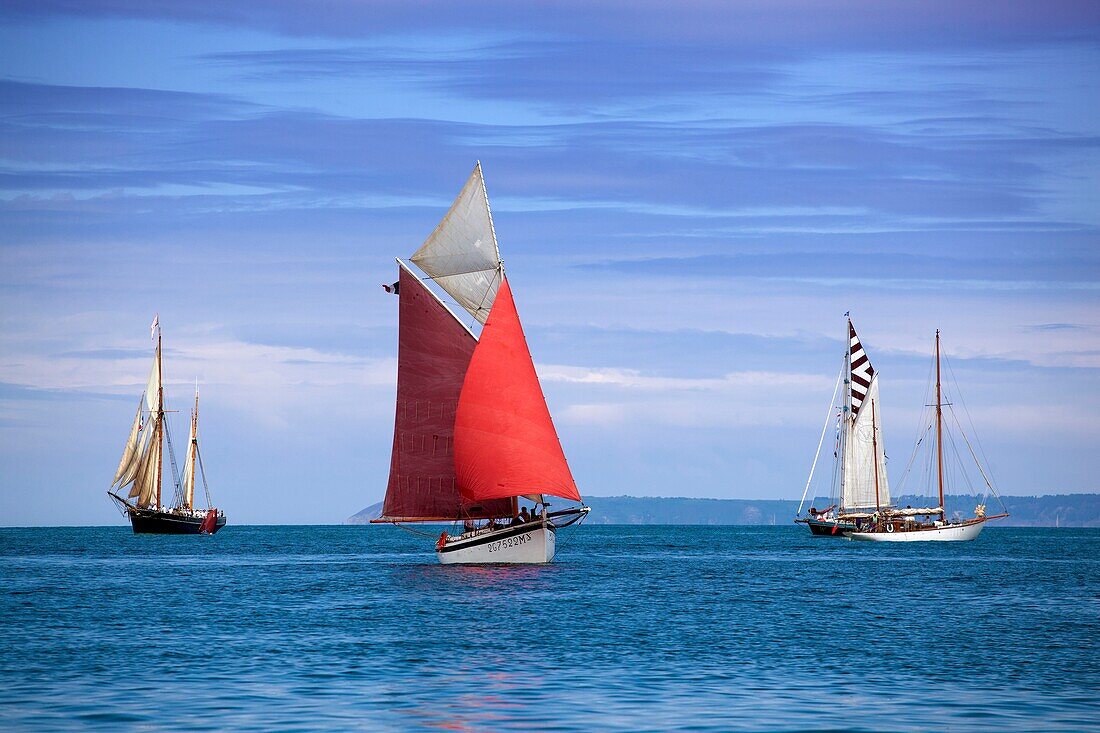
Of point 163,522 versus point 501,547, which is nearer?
point 501,547

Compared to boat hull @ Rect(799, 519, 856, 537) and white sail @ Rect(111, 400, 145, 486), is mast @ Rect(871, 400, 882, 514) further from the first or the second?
white sail @ Rect(111, 400, 145, 486)

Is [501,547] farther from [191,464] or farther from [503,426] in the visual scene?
[191,464]

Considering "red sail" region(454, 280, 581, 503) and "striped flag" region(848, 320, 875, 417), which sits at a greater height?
"striped flag" region(848, 320, 875, 417)

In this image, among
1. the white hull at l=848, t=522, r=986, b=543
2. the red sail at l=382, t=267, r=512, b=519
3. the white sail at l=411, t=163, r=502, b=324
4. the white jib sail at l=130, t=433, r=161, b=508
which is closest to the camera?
the red sail at l=382, t=267, r=512, b=519

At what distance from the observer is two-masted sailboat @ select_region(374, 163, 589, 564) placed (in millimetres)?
68312

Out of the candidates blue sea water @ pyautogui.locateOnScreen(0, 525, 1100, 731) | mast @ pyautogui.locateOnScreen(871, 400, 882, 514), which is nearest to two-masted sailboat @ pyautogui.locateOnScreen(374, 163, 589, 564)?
blue sea water @ pyautogui.locateOnScreen(0, 525, 1100, 731)

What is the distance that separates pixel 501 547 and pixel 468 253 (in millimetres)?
15796

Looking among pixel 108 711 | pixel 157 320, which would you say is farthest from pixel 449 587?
pixel 157 320

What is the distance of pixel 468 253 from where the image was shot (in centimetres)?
7262

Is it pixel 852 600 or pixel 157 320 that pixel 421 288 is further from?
pixel 157 320

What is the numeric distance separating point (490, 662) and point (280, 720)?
1031 cm

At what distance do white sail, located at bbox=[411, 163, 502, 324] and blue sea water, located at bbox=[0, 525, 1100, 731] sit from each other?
48.4ft

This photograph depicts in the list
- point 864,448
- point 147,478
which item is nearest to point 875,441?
point 864,448

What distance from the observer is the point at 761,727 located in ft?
91.4
